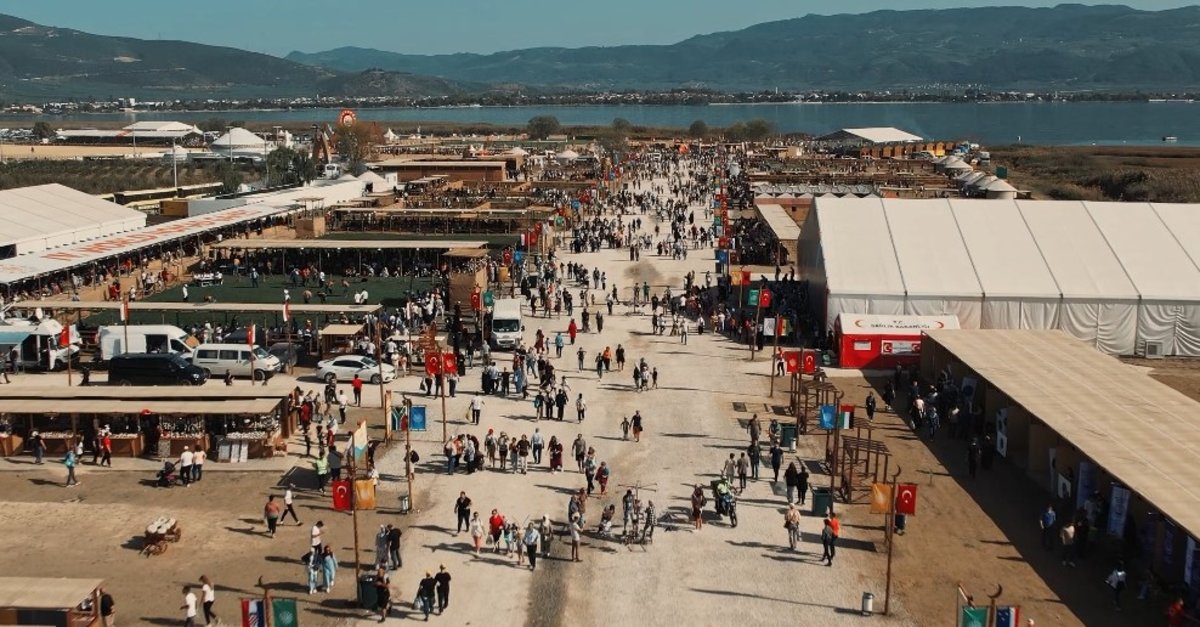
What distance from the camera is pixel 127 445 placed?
21.1 meters

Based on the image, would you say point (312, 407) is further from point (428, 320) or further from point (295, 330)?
point (428, 320)

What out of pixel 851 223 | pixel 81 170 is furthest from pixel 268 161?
pixel 851 223

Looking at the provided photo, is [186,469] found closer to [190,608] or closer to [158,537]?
[158,537]

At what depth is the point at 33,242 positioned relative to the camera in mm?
41312

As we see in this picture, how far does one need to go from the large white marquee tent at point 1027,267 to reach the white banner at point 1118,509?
13.4m

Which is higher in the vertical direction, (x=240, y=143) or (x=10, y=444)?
(x=240, y=143)

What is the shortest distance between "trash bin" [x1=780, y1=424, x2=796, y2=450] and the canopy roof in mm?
4086

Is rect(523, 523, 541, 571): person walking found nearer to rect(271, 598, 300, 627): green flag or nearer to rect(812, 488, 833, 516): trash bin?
rect(271, 598, 300, 627): green flag

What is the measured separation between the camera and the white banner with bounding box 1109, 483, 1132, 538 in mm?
16531

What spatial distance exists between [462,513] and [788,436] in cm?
757

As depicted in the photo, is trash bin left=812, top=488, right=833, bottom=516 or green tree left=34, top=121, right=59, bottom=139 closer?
trash bin left=812, top=488, right=833, bottom=516

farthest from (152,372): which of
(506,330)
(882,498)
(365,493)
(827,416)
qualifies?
(882,498)

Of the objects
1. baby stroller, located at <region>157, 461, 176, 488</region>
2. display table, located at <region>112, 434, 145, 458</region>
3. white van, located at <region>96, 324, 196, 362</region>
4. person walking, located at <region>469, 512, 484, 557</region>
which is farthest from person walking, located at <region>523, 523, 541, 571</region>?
white van, located at <region>96, 324, 196, 362</region>

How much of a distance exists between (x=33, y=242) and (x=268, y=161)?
42.4 m
